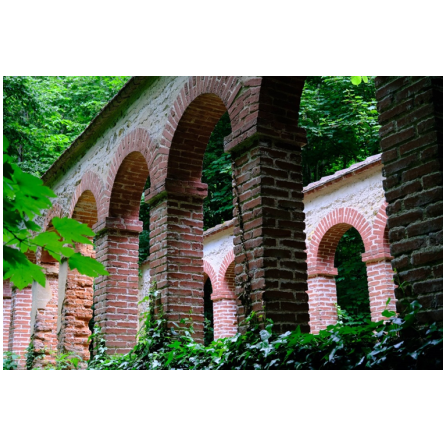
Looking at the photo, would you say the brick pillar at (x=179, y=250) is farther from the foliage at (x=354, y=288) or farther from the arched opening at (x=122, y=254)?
the foliage at (x=354, y=288)

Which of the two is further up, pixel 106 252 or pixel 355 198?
pixel 355 198

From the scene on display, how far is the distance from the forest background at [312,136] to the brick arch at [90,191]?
Answer: 18.7 ft

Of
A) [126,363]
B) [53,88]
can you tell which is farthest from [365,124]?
[126,363]

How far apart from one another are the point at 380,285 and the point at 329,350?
6.52m

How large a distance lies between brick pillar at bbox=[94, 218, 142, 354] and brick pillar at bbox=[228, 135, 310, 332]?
379cm

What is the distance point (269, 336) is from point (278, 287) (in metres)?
0.51

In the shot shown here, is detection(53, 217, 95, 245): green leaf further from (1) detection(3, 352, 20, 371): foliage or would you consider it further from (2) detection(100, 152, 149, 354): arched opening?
(1) detection(3, 352, 20, 371): foliage

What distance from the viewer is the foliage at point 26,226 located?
1.66 m

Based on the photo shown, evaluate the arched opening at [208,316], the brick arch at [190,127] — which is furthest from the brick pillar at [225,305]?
the brick arch at [190,127]

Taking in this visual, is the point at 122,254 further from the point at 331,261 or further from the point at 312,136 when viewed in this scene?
the point at 312,136

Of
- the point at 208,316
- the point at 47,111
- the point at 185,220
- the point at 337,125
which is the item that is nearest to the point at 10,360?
the point at 185,220

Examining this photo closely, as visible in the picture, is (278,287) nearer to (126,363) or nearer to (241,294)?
(241,294)
